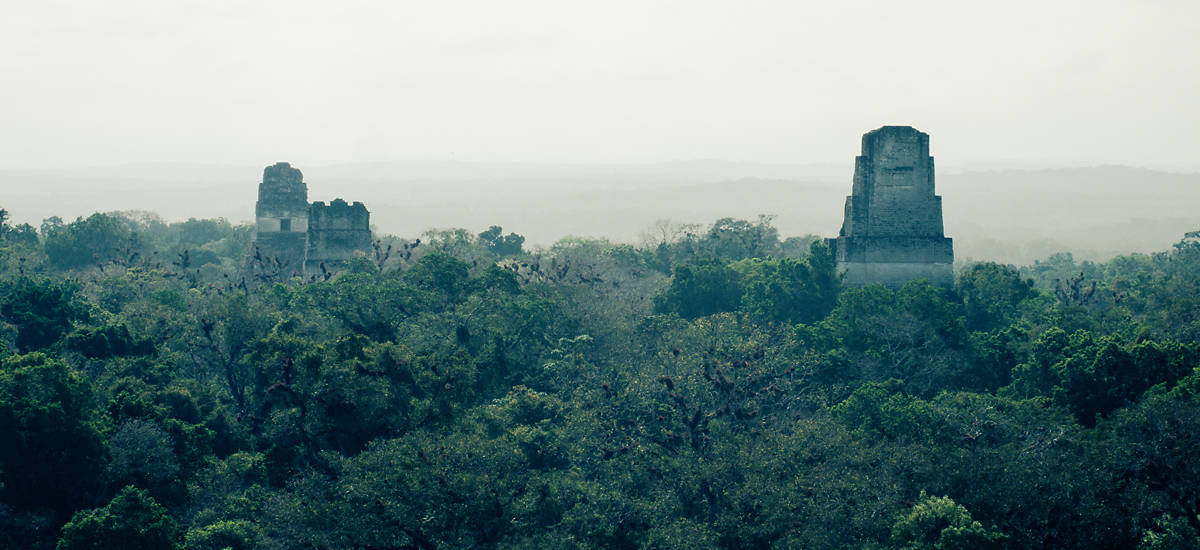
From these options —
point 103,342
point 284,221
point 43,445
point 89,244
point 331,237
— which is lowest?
point 43,445

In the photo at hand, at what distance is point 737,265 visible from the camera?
135ft

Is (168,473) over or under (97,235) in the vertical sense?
under

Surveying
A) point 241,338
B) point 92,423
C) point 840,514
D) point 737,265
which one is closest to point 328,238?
point 241,338

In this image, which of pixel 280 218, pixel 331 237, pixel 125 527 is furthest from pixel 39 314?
pixel 280 218

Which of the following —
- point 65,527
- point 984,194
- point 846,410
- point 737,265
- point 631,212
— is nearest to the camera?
point 65,527

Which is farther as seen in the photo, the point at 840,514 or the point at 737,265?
the point at 737,265

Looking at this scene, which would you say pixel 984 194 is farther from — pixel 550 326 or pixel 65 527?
pixel 65 527

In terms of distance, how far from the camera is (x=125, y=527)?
66.8 feet

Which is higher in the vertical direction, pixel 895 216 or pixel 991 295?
pixel 895 216

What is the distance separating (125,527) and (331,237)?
23410 mm

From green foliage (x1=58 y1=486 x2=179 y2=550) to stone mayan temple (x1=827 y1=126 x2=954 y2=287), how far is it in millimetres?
21746

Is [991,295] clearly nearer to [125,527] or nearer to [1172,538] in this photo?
[1172,538]

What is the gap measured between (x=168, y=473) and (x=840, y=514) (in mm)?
13422

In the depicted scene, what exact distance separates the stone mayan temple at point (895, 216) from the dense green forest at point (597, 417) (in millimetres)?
1116
